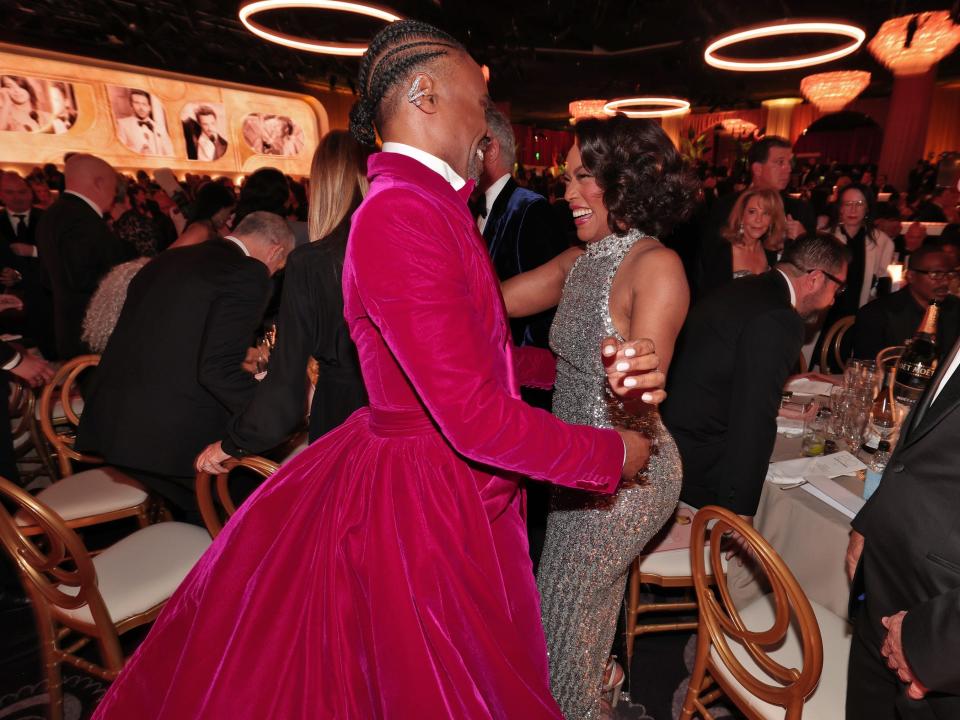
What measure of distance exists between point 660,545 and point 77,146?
11.0 metres

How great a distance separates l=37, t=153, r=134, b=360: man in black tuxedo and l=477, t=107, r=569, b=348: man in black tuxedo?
2.38m

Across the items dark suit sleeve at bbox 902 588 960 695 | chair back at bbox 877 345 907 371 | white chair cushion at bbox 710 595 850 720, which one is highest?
chair back at bbox 877 345 907 371

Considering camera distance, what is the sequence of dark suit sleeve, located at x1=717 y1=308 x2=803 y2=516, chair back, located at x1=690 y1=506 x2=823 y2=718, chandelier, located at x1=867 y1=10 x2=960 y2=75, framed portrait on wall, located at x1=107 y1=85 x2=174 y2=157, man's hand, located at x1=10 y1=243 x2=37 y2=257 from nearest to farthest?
1. chair back, located at x1=690 y1=506 x2=823 y2=718
2. dark suit sleeve, located at x1=717 y1=308 x2=803 y2=516
3. man's hand, located at x1=10 y1=243 x2=37 y2=257
4. chandelier, located at x1=867 y1=10 x2=960 y2=75
5. framed portrait on wall, located at x1=107 y1=85 x2=174 y2=157

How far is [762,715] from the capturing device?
1.57 m

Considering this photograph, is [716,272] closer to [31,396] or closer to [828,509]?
[828,509]

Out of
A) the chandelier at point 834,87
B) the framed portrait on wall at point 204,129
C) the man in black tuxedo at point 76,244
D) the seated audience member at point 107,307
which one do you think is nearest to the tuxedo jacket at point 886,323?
the seated audience member at point 107,307

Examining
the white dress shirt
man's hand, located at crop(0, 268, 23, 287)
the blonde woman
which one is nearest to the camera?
the white dress shirt

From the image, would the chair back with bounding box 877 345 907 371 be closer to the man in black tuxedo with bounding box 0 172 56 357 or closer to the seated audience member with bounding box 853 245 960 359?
the seated audience member with bounding box 853 245 960 359

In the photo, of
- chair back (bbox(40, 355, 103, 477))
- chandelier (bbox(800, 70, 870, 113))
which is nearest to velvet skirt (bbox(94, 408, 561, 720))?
chair back (bbox(40, 355, 103, 477))

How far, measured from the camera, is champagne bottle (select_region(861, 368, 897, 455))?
6.79 ft

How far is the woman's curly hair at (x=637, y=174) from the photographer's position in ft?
5.15

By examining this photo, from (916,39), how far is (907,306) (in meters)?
4.77

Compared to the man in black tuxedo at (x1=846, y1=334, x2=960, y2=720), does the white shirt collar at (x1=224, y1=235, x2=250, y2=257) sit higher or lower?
higher

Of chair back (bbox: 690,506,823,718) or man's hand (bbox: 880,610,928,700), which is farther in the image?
chair back (bbox: 690,506,823,718)
